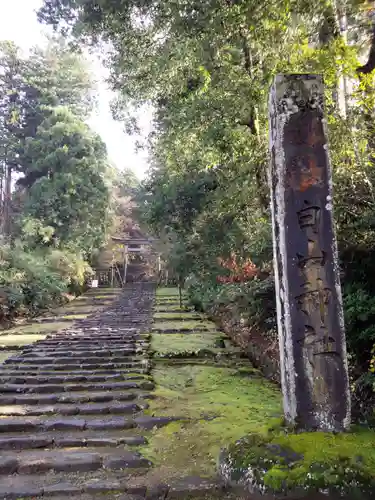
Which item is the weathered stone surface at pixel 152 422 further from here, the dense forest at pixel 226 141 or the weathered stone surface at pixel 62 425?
the dense forest at pixel 226 141

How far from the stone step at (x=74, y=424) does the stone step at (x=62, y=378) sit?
1.52m

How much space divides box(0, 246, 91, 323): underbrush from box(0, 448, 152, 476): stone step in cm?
982

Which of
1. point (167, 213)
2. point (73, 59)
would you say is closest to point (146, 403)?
point (167, 213)

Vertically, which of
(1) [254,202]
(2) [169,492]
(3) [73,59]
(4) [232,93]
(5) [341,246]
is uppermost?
(3) [73,59]

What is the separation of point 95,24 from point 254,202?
5.13 meters

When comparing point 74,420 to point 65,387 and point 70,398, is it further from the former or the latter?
point 65,387

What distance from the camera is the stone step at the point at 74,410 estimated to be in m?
5.18

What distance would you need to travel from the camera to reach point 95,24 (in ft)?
31.3

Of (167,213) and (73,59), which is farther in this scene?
(73,59)

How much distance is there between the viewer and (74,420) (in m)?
4.86

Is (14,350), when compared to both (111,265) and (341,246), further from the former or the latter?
(111,265)

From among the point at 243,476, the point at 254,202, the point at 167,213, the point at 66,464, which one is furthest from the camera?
the point at 167,213

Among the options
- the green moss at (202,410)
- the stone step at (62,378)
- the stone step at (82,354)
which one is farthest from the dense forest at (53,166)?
the green moss at (202,410)

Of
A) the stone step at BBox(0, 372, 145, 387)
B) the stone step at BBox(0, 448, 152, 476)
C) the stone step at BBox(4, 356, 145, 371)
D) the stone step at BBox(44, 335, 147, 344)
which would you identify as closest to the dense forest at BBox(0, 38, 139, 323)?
the stone step at BBox(44, 335, 147, 344)
